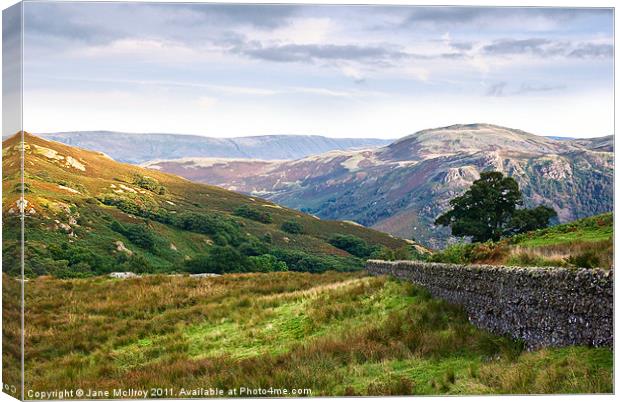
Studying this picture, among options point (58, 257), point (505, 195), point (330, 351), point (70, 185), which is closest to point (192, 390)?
point (330, 351)

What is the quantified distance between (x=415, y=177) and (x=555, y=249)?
98.1 meters

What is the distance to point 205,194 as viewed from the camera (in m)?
70.4

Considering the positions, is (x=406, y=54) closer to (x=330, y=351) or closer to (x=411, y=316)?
(x=411, y=316)

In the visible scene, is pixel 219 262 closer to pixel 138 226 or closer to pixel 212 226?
pixel 138 226

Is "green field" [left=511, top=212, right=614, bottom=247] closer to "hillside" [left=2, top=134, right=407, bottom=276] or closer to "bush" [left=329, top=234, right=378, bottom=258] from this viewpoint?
"hillside" [left=2, top=134, right=407, bottom=276]

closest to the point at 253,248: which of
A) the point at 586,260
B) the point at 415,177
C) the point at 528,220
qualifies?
the point at 528,220

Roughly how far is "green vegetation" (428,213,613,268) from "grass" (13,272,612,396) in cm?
199

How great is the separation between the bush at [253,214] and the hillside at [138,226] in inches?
4.0

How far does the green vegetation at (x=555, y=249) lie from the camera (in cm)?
1442

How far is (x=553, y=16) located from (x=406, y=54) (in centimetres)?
377

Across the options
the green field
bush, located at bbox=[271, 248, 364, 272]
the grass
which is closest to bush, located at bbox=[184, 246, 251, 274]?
bush, located at bbox=[271, 248, 364, 272]

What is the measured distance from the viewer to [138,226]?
40625mm

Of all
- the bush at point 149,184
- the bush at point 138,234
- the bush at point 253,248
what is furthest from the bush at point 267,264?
the bush at point 149,184

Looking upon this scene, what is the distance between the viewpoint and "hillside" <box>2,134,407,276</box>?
17406 mm
